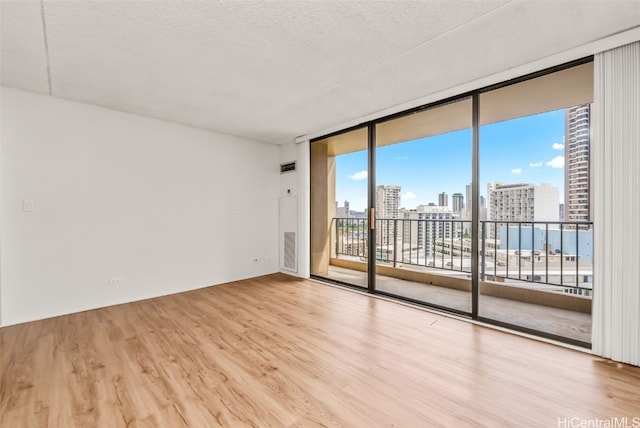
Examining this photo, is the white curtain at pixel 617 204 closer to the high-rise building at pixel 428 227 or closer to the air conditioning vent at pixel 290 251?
the high-rise building at pixel 428 227

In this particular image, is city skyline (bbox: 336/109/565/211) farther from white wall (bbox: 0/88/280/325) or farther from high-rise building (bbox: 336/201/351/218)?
white wall (bbox: 0/88/280/325)

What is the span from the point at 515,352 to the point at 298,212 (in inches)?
142

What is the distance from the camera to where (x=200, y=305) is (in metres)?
3.45

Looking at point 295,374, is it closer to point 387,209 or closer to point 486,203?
point 486,203

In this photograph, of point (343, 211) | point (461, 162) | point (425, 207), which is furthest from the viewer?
point (343, 211)

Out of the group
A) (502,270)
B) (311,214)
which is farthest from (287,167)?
(502,270)

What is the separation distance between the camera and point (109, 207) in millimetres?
3465

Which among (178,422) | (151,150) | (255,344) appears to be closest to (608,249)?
(255,344)

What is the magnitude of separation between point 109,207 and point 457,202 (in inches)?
201

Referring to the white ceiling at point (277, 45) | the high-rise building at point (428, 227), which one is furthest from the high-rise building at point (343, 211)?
the white ceiling at point (277, 45)

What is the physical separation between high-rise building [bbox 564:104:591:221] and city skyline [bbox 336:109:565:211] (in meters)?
0.07

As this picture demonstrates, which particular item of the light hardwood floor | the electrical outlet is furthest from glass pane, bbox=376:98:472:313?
the electrical outlet

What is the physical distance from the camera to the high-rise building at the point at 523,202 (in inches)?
139

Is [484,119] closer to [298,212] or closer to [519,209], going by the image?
[519,209]
